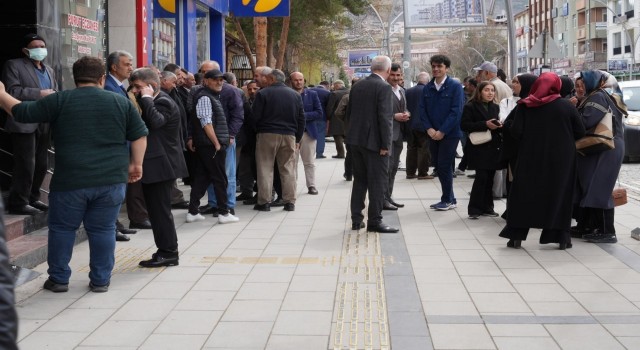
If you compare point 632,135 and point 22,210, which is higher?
point 632,135

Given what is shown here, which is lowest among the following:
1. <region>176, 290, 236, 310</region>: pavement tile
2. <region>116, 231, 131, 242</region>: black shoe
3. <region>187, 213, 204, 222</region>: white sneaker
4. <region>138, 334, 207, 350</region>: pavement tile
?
<region>138, 334, 207, 350</region>: pavement tile

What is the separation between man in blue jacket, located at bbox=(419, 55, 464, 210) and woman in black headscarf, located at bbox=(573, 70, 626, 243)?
2550mm

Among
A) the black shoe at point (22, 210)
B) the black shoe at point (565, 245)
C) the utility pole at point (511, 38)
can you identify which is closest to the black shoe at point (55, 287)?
the black shoe at point (22, 210)

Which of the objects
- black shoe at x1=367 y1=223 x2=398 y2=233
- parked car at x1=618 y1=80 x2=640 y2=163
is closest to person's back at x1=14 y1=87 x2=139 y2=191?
black shoe at x1=367 y1=223 x2=398 y2=233

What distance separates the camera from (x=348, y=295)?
6703mm

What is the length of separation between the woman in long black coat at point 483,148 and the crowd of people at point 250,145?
17 mm

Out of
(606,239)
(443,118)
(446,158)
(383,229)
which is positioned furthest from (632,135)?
(383,229)

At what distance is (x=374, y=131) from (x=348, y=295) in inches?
132

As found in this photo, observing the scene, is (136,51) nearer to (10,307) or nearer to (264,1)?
(264,1)

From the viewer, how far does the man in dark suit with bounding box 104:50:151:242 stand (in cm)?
829

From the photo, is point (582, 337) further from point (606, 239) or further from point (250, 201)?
point (250, 201)

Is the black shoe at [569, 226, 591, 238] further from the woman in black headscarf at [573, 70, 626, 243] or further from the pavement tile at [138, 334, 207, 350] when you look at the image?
the pavement tile at [138, 334, 207, 350]

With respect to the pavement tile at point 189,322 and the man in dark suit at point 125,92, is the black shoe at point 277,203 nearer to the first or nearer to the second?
the man in dark suit at point 125,92

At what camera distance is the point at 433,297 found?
665 cm
